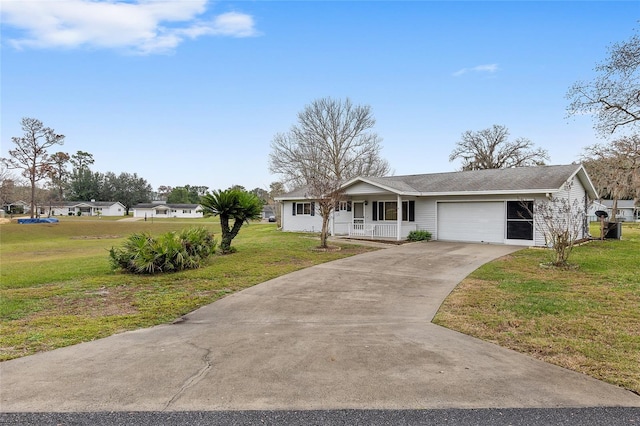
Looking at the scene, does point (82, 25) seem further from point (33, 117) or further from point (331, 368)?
point (33, 117)

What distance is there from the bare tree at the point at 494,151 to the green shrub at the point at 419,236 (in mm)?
30292

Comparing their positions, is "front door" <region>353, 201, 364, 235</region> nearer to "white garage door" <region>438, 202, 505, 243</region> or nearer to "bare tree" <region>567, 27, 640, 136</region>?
"white garage door" <region>438, 202, 505, 243</region>

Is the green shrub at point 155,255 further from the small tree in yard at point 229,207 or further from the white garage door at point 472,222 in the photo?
the white garage door at point 472,222

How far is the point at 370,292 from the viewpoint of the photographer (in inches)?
308

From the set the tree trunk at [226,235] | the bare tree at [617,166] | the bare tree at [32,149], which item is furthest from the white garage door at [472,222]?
the bare tree at [32,149]

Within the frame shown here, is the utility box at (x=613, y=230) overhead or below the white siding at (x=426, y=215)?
below

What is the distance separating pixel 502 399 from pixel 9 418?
3.87 m

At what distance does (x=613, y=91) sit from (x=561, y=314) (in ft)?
47.5

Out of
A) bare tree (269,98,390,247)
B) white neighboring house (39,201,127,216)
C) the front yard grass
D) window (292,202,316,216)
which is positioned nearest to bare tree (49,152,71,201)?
white neighboring house (39,201,127,216)

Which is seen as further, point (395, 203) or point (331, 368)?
point (395, 203)

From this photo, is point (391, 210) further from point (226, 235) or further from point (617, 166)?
point (617, 166)

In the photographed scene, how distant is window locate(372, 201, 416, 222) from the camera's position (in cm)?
1944

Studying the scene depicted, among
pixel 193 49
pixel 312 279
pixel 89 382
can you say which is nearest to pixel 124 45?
pixel 193 49

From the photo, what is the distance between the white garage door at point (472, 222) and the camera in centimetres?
1689
